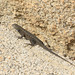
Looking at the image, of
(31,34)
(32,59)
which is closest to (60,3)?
(31,34)

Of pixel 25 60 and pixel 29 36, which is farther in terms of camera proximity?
pixel 29 36

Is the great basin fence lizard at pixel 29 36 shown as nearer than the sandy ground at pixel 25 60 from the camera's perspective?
No

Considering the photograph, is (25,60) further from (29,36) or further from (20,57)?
(29,36)

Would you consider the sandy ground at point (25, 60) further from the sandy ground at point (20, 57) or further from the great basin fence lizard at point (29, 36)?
the great basin fence lizard at point (29, 36)

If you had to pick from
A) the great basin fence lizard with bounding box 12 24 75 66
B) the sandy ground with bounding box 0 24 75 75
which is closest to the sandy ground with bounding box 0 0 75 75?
the sandy ground with bounding box 0 24 75 75

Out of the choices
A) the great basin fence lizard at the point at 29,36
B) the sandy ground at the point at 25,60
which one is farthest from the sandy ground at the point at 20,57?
the great basin fence lizard at the point at 29,36

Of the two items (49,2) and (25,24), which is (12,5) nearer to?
(25,24)

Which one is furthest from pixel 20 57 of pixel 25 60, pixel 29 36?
pixel 29 36

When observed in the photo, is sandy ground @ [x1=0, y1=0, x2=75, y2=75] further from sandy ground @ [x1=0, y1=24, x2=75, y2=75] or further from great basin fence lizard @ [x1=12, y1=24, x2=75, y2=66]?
great basin fence lizard @ [x1=12, y1=24, x2=75, y2=66]
